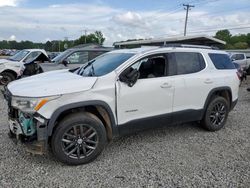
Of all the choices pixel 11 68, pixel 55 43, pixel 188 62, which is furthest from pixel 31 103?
pixel 55 43

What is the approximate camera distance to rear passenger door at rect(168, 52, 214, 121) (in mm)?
4551

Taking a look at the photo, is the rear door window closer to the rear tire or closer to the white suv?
the white suv

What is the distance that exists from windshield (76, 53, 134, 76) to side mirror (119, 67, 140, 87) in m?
0.24

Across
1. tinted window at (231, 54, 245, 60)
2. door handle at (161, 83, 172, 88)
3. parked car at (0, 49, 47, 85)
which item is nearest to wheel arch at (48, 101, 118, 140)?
door handle at (161, 83, 172, 88)

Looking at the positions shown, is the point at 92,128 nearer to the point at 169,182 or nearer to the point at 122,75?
the point at 122,75

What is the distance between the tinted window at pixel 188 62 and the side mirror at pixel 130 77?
3.41 feet

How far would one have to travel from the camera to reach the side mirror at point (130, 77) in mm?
3904

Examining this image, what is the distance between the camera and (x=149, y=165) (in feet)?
12.3

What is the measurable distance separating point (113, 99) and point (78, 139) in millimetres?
798

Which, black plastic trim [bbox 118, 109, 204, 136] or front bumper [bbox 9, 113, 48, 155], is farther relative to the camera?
black plastic trim [bbox 118, 109, 204, 136]

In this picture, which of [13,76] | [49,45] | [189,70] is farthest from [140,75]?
[49,45]

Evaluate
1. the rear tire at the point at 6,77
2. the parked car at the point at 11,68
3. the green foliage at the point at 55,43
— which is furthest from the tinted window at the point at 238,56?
the green foliage at the point at 55,43

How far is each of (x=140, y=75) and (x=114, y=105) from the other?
0.76 metres

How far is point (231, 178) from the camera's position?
135 inches
